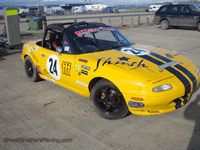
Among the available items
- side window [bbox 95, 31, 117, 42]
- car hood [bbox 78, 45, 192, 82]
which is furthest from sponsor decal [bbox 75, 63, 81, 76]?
side window [bbox 95, 31, 117, 42]

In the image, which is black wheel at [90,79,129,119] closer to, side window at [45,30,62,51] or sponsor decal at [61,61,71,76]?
sponsor decal at [61,61,71,76]

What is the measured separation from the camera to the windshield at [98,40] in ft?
14.0

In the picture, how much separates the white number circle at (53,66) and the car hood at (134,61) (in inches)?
27.2

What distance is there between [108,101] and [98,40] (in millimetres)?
1510

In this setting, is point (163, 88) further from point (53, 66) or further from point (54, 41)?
point (54, 41)

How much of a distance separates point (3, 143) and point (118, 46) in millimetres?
2770

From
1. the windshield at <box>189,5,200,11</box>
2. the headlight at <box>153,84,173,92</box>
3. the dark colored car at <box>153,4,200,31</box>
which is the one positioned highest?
the windshield at <box>189,5,200,11</box>

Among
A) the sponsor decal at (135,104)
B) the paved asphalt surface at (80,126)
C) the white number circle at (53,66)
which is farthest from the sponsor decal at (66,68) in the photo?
the sponsor decal at (135,104)

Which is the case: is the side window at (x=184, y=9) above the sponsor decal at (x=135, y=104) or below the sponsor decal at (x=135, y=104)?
above

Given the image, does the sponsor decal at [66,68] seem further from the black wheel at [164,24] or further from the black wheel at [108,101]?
the black wheel at [164,24]

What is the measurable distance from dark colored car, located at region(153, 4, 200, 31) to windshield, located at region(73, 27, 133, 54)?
12.0 m

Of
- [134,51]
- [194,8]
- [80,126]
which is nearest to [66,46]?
[134,51]

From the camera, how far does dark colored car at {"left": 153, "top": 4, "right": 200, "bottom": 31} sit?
14.9 meters

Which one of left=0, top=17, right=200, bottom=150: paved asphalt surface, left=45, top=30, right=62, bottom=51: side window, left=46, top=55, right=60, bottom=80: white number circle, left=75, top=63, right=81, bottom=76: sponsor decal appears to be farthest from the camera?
left=45, top=30, right=62, bottom=51: side window
